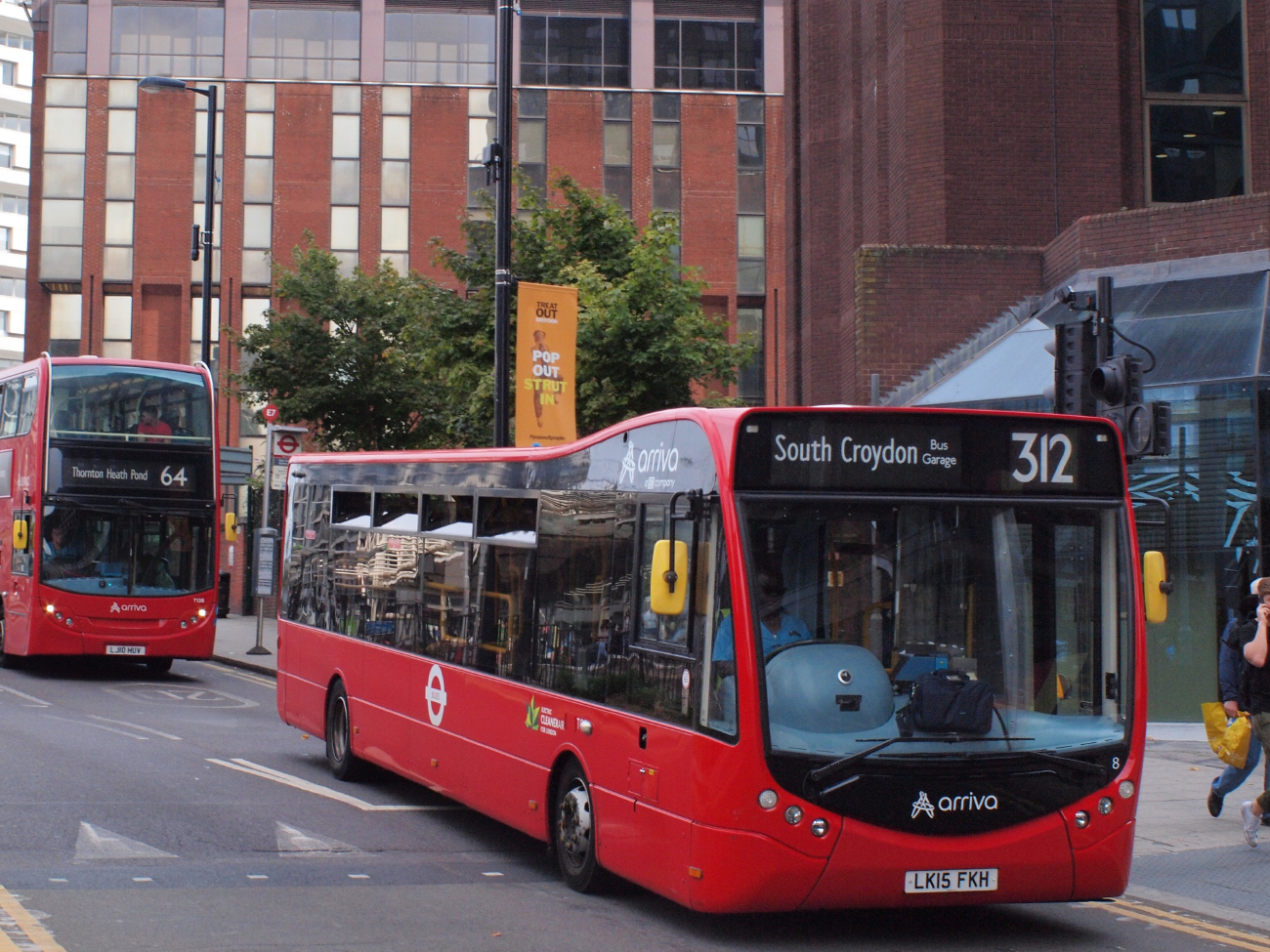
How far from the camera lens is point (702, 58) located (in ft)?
169

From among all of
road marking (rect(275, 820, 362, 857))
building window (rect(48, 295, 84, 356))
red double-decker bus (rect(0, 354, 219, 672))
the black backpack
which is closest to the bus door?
the black backpack

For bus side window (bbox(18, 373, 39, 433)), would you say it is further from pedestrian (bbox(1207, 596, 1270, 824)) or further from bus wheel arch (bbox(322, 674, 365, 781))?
pedestrian (bbox(1207, 596, 1270, 824))

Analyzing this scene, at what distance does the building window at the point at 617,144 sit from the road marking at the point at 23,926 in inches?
1744

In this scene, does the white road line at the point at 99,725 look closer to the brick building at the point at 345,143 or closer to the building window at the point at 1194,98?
the building window at the point at 1194,98

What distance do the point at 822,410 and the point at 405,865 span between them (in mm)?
3822

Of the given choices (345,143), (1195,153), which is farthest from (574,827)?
(345,143)

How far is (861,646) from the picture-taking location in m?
7.20

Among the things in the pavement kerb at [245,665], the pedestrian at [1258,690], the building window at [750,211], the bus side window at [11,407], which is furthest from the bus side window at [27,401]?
the building window at [750,211]

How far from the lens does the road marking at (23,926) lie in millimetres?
6715

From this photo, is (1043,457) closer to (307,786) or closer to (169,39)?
(307,786)

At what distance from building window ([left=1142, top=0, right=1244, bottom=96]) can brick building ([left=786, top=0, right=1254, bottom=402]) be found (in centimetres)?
2

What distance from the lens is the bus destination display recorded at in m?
7.30

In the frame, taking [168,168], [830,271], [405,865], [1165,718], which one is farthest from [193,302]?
[405,865]

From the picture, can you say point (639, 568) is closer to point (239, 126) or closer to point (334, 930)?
point (334, 930)
